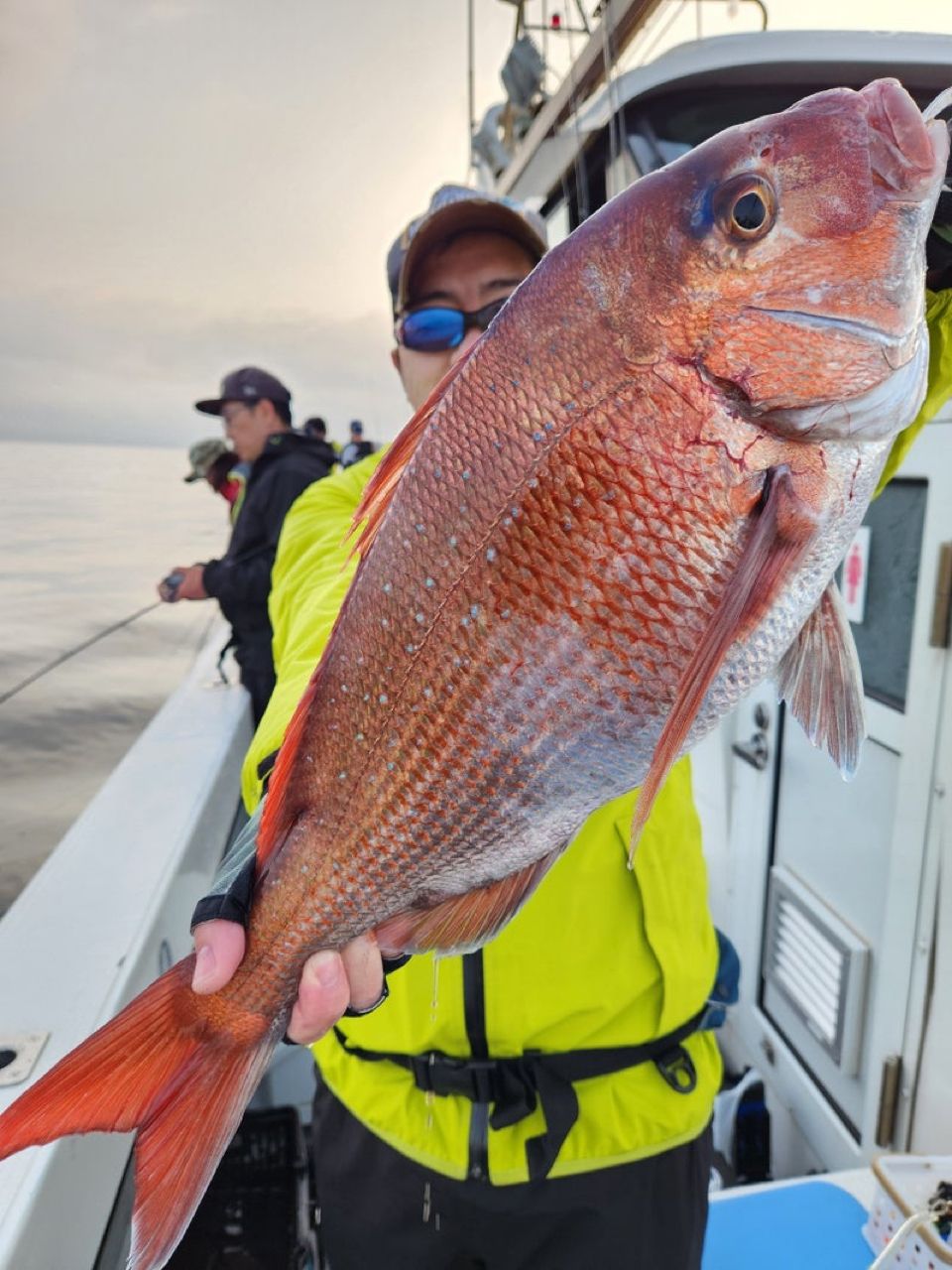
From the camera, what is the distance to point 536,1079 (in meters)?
1.44

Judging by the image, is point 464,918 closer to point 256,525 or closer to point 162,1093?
point 162,1093

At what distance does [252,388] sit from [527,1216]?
4506 mm

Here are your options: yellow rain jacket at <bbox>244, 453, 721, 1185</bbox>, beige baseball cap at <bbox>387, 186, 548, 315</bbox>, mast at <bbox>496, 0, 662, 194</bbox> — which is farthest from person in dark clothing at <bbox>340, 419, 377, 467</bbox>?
yellow rain jacket at <bbox>244, 453, 721, 1185</bbox>

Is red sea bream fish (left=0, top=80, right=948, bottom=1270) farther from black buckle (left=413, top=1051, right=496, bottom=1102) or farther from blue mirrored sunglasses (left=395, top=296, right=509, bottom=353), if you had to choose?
blue mirrored sunglasses (left=395, top=296, right=509, bottom=353)

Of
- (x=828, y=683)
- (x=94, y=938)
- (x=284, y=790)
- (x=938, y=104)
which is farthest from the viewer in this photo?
(x=94, y=938)

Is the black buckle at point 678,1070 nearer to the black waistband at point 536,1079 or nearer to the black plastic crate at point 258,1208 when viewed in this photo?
the black waistband at point 536,1079

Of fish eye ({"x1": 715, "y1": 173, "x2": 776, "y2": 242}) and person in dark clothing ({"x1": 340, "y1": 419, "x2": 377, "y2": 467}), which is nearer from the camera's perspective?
fish eye ({"x1": 715, "y1": 173, "x2": 776, "y2": 242})

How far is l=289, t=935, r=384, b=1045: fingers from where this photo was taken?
1.05 meters

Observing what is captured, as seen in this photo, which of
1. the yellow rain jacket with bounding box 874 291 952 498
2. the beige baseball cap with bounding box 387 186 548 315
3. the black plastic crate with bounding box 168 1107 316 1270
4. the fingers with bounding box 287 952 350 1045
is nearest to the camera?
the fingers with bounding box 287 952 350 1045

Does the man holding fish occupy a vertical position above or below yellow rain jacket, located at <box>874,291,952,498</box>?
below

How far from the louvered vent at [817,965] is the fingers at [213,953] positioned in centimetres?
196

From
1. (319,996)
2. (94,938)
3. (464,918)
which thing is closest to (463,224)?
(464,918)

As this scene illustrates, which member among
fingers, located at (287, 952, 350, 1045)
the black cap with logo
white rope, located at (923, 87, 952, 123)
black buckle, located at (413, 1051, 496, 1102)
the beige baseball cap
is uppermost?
the black cap with logo

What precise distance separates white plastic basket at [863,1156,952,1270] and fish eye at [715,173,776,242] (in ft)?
6.21
